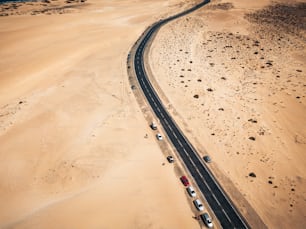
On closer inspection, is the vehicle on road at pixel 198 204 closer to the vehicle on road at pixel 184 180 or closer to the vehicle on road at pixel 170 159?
the vehicle on road at pixel 184 180

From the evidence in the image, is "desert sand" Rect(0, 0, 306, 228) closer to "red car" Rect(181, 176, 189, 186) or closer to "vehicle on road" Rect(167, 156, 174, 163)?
"vehicle on road" Rect(167, 156, 174, 163)

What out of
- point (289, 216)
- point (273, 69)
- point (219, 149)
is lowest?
point (289, 216)

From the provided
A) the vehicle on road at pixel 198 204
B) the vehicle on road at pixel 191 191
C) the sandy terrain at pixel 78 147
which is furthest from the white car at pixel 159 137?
the vehicle on road at pixel 198 204

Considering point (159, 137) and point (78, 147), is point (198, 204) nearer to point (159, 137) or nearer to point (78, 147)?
point (159, 137)

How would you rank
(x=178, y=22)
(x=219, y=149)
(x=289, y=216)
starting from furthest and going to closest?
1. (x=178, y=22)
2. (x=219, y=149)
3. (x=289, y=216)

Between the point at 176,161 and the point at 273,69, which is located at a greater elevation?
the point at 273,69

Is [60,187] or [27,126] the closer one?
[60,187]

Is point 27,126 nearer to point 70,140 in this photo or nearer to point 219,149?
point 70,140

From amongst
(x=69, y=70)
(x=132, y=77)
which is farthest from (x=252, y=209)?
(x=69, y=70)
